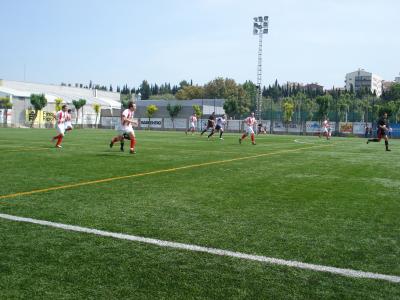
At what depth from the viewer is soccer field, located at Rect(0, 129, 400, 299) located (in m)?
3.74

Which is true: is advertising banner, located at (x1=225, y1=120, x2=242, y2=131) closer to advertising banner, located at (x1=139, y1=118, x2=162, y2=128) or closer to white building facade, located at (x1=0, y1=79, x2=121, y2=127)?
advertising banner, located at (x1=139, y1=118, x2=162, y2=128)

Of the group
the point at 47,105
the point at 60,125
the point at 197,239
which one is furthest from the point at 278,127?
the point at 197,239

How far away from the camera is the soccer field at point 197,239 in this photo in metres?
3.74

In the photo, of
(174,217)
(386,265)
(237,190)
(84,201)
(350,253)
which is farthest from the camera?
(237,190)

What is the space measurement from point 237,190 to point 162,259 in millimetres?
4528

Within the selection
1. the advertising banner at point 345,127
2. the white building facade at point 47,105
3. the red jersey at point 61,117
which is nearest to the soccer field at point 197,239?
the red jersey at point 61,117

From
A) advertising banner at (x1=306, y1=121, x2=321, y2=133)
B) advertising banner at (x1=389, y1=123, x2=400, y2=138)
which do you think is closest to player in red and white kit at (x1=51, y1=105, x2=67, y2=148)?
advertising banner at (x1=389, y1=123, x2=400, y2=138)

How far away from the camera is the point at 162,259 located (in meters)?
4.41

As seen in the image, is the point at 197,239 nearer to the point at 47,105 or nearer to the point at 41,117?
the point at 41,117

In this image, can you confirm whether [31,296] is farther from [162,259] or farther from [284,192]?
[284,192]

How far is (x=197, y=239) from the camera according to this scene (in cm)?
512

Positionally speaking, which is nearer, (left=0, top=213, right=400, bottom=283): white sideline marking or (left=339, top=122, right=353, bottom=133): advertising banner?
(left=0, top=213, right=400, bottom=283): white sideline marking

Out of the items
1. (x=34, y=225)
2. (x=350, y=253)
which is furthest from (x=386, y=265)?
(x=34, y=225)

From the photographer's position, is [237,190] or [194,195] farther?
[237,190]
